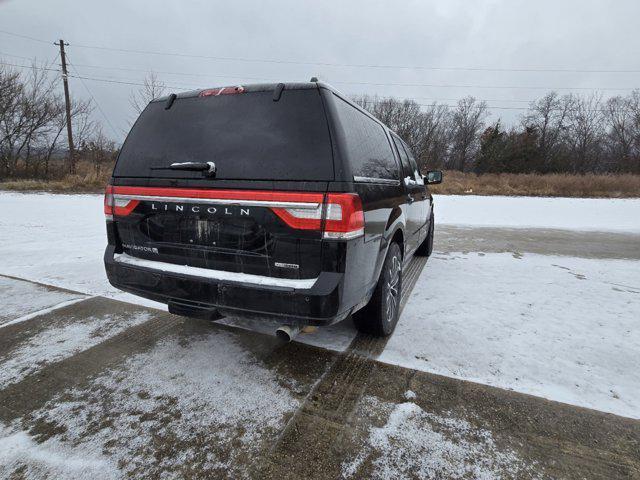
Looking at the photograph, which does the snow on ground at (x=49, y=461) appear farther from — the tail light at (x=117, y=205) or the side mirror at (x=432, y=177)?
the side mirror at (x=432, y=177)

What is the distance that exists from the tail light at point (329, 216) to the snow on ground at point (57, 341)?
6.97 feet

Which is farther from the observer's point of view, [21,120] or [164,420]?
[21,120]

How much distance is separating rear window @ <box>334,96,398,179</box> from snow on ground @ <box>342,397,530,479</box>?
4.83 feet

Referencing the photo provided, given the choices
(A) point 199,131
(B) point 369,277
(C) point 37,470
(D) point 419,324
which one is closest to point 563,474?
(B) point 369,277

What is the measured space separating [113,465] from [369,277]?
1710 mm

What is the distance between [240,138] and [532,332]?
9.74 feet

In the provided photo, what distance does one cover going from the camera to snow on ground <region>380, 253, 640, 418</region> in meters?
2.45

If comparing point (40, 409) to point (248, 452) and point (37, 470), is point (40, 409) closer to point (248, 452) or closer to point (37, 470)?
point (37, 470)

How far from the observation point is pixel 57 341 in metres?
2.91

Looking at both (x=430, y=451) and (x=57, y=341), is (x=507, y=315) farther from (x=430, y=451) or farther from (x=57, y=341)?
(x=57, y=341)

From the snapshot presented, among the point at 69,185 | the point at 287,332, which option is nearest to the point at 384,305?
the point at 287,332

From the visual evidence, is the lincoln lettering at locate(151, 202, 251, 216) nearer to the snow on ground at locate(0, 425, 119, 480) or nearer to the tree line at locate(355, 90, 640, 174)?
the snow on ground at locate(0, 425, 119, 480)

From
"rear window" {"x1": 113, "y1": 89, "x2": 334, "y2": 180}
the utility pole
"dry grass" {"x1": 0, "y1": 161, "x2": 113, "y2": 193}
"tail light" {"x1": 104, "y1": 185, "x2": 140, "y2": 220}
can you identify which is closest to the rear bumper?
"tail light" {"x1": 104, "y1": 185, "x2": 140, "y2": 220}

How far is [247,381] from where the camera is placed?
2.38 m
